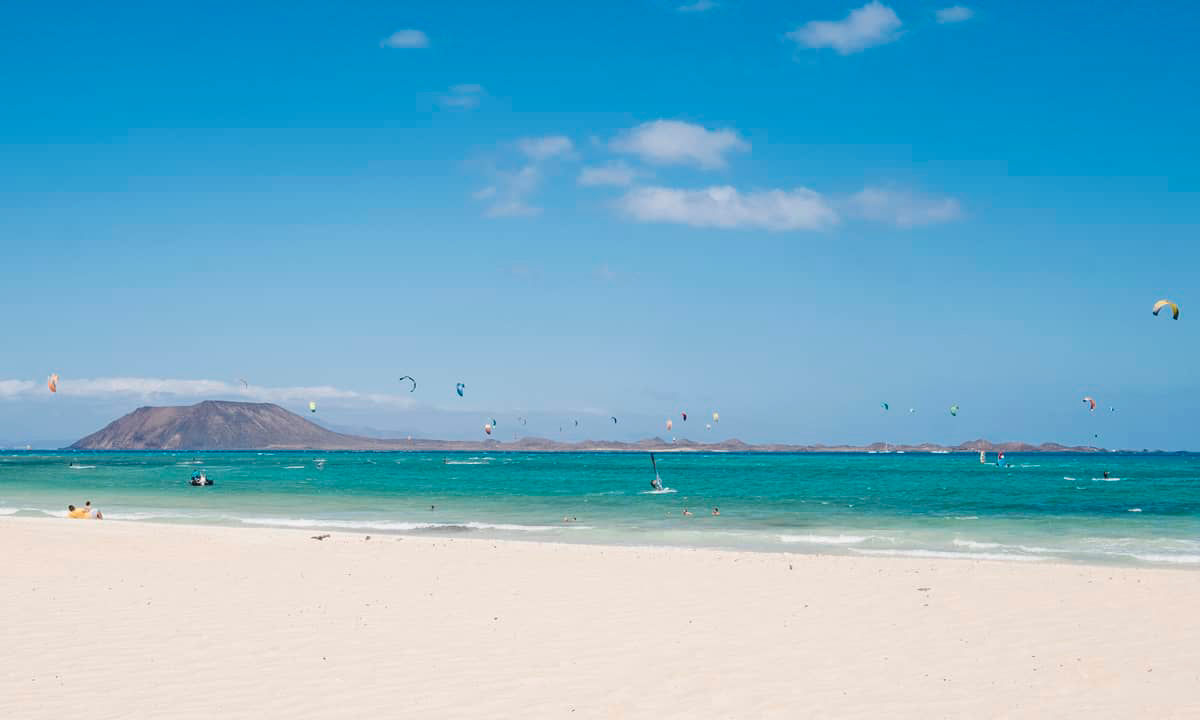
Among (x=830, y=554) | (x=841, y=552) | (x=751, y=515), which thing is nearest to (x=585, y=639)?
(x=830, y=554)

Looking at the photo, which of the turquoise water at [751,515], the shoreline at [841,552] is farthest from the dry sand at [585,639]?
the turquoise water at [751,515]

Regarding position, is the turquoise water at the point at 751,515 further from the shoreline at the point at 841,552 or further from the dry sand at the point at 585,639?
the dry sand at the point at 585,639

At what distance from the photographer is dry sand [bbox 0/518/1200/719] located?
28.1ft

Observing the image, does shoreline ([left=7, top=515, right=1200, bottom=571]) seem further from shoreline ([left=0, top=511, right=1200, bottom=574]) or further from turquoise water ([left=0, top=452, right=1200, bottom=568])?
turquoise water ([left=0, top=452, right=1200, bottom=568])

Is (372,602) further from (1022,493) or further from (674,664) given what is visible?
(1022,493)

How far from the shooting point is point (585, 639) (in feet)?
37.3

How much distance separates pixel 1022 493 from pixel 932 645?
54.3m

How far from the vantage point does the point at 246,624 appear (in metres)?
11.9

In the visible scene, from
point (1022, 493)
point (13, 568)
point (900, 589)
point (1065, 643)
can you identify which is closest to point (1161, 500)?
point (1022, 493)

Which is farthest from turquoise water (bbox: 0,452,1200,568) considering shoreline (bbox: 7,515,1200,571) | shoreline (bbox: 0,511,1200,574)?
shoreline (bbox: 7,515,1200,571)

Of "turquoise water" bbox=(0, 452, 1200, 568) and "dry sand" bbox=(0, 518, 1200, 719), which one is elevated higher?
"dry sand" bbox=(0, 518, 1200, 719)

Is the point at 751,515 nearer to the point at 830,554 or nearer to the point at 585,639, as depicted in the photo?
the point at 830,554

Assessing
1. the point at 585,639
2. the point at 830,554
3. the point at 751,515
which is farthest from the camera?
the point at 751,515

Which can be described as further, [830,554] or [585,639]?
[830,554]
